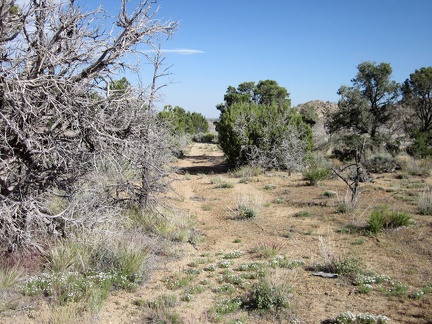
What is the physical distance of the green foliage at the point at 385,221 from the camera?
8.72 meters

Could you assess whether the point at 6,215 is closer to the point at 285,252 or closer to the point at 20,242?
the point at 20,242

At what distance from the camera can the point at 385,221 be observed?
9.09m

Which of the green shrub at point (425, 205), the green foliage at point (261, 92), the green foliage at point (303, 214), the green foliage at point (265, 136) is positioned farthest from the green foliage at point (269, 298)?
the green foliage at point (261, 92)

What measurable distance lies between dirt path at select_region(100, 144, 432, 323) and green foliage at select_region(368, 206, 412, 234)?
29 cm

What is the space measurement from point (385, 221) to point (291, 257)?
3.03 metres

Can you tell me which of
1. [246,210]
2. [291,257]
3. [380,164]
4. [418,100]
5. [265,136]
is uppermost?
[418,100]

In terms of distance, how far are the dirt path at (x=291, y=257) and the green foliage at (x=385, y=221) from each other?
29 centimetres

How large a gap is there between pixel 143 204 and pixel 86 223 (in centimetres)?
243

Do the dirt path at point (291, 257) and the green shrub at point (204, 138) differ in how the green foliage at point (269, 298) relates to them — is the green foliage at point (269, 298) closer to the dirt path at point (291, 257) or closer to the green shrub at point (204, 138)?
the dirt path at point (291, 257)

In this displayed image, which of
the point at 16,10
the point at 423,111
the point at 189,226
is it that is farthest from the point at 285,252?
Answer: the point at 423,111

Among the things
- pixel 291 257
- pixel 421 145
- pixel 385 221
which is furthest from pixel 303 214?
pixel 421 145

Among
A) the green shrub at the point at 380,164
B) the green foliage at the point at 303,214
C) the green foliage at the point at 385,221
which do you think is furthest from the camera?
the green shrub at the point at 380,164

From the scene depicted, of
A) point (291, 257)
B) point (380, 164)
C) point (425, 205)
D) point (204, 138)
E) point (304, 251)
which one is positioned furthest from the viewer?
point (204, 138)

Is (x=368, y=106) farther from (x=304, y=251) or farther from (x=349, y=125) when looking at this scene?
(x=304, y=251)
